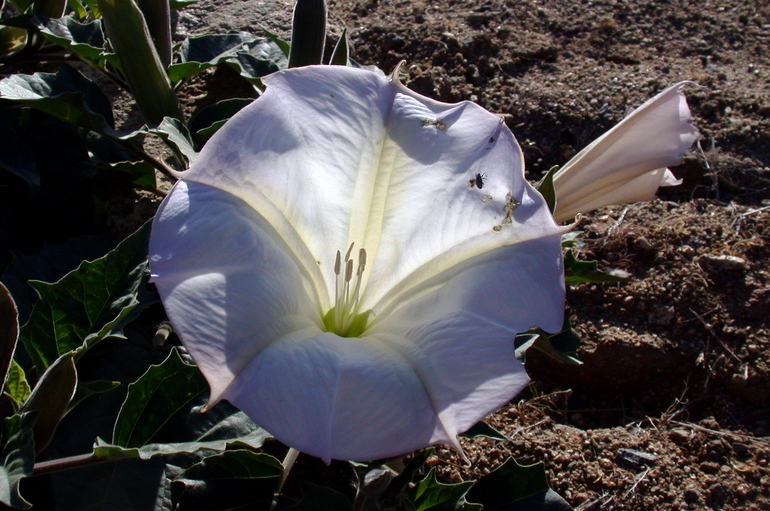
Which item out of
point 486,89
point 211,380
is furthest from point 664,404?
point 211,380

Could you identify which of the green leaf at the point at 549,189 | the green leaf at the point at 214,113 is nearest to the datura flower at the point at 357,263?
the green leaf at the point at 549,189

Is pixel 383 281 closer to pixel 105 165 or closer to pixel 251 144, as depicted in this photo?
pixel 251 144

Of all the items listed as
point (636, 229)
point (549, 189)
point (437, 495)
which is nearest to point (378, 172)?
point (549, 189)

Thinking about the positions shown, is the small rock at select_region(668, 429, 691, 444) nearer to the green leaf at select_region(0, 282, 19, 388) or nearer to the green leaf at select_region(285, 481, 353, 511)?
the green leaf at select_region(285, 481, 353, 511)

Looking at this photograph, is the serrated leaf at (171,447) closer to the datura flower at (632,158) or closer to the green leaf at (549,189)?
the green leaf at (549,189)

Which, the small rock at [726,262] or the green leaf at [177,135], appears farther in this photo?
the small rock at [726,262]

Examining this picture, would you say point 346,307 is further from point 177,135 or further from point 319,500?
point 177,135
